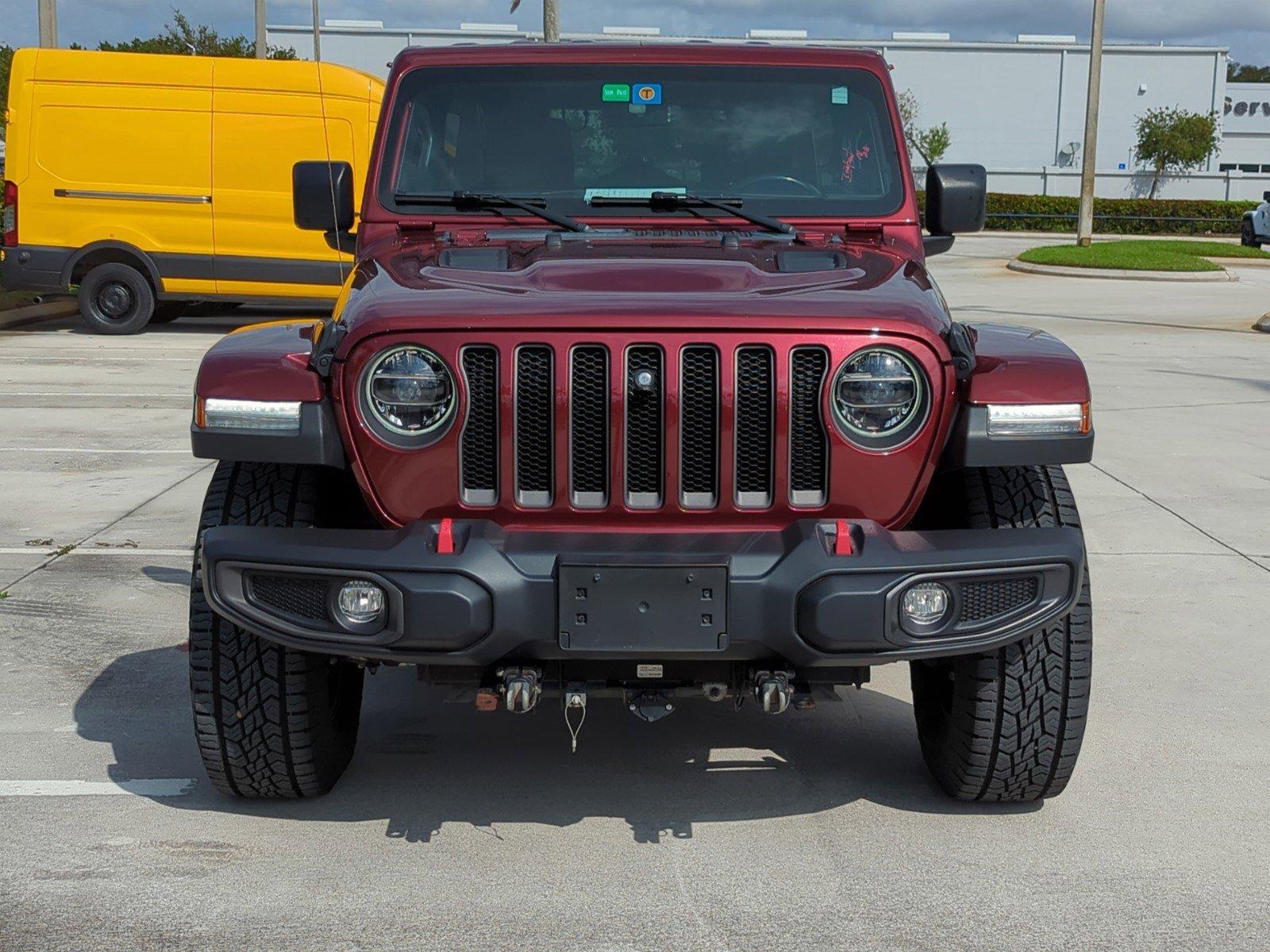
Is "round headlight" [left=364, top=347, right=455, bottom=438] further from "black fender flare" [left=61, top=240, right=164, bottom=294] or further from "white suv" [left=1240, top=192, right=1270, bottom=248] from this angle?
"white suv" [left=1240, top=192, right=1270, bottom=248]

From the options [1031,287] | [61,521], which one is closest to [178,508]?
[61,521]

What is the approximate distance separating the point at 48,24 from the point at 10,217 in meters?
4.01

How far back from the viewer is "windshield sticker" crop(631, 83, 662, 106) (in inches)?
194

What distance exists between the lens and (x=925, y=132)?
256 ft

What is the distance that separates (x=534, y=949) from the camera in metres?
3.33

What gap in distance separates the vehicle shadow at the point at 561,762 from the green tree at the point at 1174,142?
68.3 m

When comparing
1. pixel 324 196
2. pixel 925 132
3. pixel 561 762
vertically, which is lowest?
pixel 561 762

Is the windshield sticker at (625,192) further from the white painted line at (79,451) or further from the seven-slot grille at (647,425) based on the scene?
the white painted line at (79,451)

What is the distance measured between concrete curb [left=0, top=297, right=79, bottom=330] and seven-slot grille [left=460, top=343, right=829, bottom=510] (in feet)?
50.0

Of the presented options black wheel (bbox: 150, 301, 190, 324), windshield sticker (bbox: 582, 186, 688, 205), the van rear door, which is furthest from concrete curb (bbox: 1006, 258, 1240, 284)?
windshield sticker (bbox: 582, 186, 688, 205)

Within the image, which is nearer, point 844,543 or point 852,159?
point 844,543

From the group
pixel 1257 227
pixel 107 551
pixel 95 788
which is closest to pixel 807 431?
pixel 95 788

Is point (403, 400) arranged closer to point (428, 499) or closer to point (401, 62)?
point (428, 499)

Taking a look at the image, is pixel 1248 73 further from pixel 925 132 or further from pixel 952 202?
pixel 952 202
